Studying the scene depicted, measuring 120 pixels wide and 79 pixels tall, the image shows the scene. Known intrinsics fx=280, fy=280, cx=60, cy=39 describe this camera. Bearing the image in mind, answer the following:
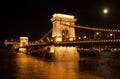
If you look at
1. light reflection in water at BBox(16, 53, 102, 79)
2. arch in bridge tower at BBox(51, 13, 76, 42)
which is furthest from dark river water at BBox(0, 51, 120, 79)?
arch in bridge tower at BBox(51, 13, 76, 42)

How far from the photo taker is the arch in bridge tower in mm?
49656

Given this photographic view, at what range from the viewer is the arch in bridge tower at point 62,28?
49.7m

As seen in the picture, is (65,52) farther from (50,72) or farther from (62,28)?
(50,72)

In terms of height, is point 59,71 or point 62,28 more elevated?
point 62,28

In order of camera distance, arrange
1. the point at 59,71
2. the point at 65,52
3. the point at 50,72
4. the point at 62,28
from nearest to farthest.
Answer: the point at 50,72 → the point at 59,71 → the point at 65,52 → the point at 62,28

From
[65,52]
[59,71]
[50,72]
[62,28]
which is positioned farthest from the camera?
[62,28]

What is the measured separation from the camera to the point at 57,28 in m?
50.2

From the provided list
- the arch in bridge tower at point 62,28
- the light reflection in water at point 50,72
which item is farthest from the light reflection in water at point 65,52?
the light reflection in water at point 50,72

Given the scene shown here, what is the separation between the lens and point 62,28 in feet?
169

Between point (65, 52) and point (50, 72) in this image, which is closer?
point (50, 72)

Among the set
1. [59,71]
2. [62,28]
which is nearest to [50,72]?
[59,71]

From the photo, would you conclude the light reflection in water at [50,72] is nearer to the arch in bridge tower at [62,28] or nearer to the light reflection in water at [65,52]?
the light reflection in water at [65,52]

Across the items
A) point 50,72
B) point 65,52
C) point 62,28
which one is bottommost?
point 50,72

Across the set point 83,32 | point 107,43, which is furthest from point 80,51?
point 107,43
